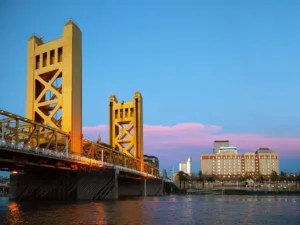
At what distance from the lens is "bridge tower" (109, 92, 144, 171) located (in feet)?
383

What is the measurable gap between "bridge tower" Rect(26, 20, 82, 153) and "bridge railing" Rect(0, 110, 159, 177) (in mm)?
2416

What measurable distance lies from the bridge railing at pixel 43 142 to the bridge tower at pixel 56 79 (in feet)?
7.93

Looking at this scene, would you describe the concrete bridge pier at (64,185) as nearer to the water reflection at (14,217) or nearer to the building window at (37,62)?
the building window at (37,62)

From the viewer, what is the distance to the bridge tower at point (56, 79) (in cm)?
6456

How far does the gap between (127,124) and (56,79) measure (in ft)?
175

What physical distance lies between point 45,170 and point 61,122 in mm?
7921

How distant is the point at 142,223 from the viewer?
92.5ft

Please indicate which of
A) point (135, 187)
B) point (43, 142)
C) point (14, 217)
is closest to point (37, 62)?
point (43, 142)

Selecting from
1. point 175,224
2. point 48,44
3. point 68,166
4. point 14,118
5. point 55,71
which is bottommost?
point 175,224

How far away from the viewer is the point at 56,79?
69.9 meters

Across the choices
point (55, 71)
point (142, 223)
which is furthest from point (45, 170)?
point (142, 223)

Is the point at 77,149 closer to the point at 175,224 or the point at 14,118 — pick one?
the point at 14,118

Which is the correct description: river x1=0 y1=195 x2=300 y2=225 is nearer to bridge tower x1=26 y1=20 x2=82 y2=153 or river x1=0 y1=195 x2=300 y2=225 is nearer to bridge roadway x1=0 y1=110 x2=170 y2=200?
bridge roadway x1=0 y1=110 x2=170 y2=200

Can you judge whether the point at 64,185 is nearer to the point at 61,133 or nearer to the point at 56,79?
the point at 61,133
